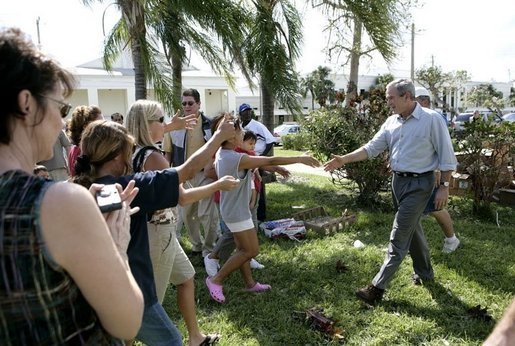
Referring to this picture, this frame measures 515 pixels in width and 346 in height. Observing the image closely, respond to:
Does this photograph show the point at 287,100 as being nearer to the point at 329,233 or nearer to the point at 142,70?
the point at 142,70

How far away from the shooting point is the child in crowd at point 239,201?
377 cm

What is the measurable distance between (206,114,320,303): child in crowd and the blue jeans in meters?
1.60

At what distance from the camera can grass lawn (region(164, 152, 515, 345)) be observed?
139 inches

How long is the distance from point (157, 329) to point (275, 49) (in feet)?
23.9

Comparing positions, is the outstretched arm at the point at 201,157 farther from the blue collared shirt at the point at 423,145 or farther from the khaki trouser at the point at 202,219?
the khaki trouser at the point at 202,219

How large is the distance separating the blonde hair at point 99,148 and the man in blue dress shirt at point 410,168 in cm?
274

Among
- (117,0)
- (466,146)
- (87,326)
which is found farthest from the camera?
(117,0)

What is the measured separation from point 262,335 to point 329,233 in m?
2.81

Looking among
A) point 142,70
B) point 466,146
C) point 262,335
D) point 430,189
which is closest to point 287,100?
point 142,70

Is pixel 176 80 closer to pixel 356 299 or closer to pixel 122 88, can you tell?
pixel 356 299

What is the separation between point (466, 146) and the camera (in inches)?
268

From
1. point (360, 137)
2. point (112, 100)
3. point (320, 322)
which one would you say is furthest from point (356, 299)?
point (112, 100)

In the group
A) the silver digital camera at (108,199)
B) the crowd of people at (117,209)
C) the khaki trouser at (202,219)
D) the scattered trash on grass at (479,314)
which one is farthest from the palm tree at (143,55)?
the silver digital camera at (108,199)

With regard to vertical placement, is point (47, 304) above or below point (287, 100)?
below
